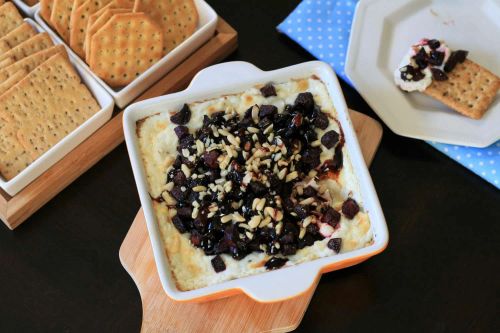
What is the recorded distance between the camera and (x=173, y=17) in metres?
1.59

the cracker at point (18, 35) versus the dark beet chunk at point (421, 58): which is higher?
the cracker at point (18, 35)

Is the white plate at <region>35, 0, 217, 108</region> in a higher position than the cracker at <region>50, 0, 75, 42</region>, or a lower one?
lower

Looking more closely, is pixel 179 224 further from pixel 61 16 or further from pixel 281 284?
pixel 61 16

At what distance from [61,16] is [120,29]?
22cm

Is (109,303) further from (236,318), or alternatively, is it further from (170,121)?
(170,121)

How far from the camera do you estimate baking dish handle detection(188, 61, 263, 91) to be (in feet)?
4.57

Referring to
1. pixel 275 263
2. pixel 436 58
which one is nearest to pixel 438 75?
pixel 436 58

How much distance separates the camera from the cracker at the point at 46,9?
1580 mm

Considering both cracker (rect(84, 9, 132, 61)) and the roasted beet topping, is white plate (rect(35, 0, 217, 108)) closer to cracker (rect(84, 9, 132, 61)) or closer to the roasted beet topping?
cracker (rect(84, 9, 132, 61))

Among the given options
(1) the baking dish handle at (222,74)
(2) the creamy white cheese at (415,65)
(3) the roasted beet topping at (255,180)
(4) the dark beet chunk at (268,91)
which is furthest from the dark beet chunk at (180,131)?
(2) the creamy white cheese at (415,65)

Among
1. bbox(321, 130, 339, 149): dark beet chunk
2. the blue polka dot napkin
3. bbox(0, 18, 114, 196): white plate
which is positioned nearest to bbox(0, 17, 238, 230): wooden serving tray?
bbox(0, 18, 114, 196): white plate

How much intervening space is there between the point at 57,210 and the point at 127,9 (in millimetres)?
599

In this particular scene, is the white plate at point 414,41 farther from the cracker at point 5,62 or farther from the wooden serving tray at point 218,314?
the cracker at point 5,62

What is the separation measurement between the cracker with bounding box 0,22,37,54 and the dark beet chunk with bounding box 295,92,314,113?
825mm
